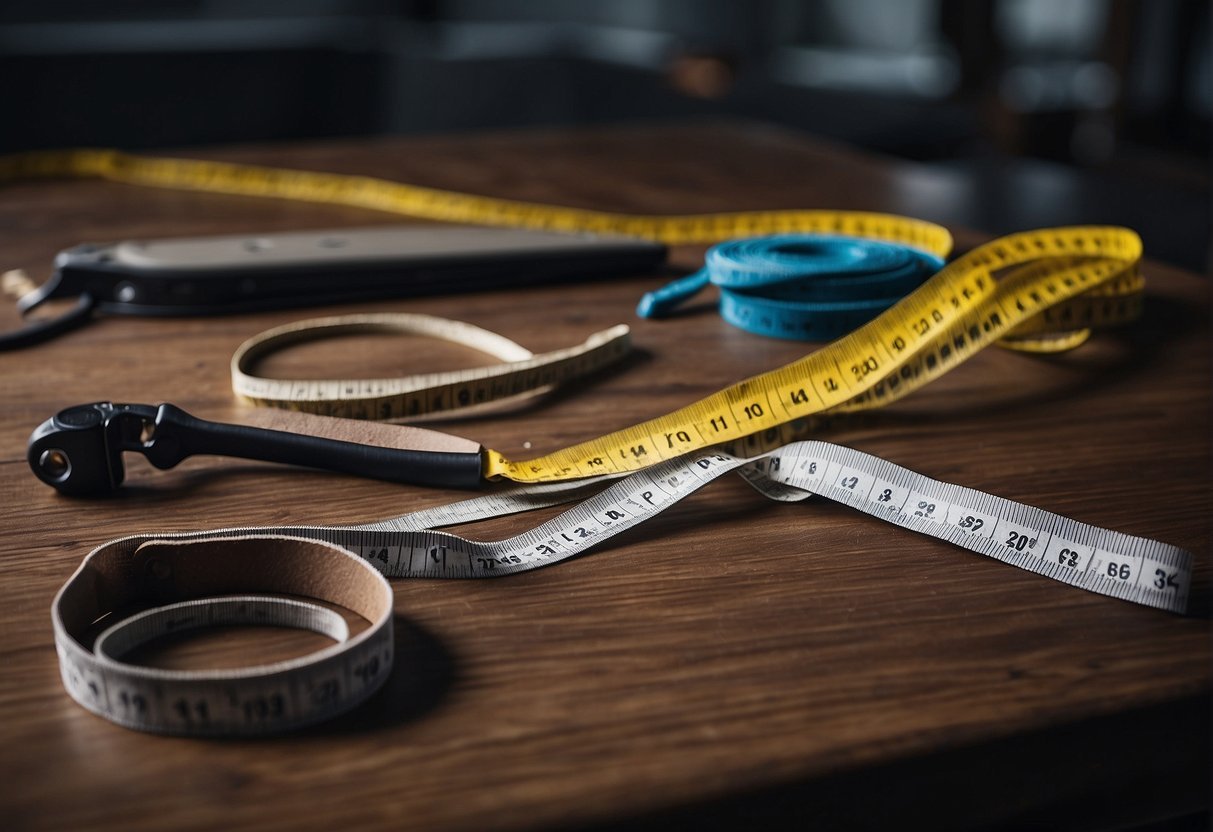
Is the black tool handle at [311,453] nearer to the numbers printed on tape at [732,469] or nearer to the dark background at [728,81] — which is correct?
the numbers printed on tape at [732,469]

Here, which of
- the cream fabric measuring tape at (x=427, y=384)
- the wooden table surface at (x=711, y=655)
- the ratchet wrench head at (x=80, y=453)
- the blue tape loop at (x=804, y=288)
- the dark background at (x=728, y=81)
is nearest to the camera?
the wooden table surface at (x=711, y=655)

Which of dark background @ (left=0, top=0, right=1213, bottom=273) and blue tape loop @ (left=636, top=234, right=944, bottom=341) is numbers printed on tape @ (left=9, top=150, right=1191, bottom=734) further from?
dark background @ (left=0, top=0, right=1213, bottom=273)

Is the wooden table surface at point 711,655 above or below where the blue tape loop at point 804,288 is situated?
below

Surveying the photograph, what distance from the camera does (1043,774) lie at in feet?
1.47

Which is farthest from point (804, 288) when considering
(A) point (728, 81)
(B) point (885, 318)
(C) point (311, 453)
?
(A) point (728, 81)

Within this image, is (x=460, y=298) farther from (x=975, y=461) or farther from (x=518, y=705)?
(x=518, y=705)

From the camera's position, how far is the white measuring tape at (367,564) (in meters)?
0.44

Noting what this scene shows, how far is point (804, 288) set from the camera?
963 mm

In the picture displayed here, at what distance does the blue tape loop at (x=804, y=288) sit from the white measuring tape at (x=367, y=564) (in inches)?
11.0

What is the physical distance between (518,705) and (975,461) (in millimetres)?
370

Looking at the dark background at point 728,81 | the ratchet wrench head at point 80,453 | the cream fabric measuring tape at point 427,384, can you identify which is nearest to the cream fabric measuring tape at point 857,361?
the cream fabric measuring tape at point 427,384

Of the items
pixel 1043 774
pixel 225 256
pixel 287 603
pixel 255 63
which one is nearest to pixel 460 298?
pixel 225 256

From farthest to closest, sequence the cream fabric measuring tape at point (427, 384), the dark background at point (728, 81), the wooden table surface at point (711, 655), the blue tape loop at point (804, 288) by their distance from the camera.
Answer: the dark background at point (728, 81), the blue tape loop at point (804, 288), the cream fabric measuring tape at point (427, 384), the wooden table surface at point (711, 655)

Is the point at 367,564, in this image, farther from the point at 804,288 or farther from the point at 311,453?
the point at 804,288
